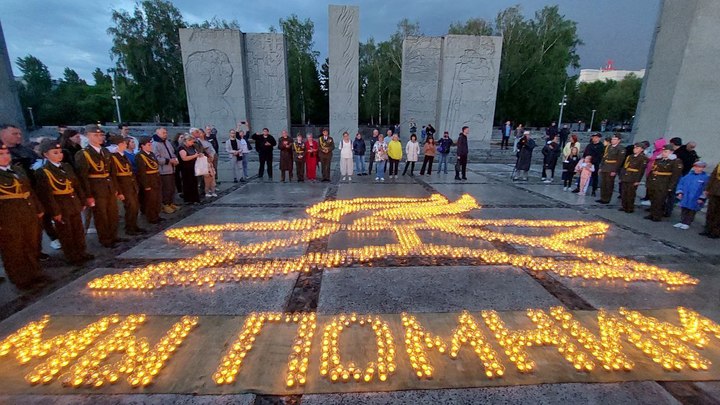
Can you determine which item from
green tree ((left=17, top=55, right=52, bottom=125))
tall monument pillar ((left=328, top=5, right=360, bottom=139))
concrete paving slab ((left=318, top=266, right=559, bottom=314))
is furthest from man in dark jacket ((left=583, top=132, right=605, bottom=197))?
green tree ((left=17, top=55, right=52, bottom=125))

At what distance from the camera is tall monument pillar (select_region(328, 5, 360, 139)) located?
62.4 feet

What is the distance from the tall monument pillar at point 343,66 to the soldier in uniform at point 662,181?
50.6ft

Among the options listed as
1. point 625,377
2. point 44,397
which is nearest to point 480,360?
point 625,377

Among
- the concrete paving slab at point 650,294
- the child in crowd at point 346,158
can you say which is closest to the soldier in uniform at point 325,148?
the child in crowd at point 346,158

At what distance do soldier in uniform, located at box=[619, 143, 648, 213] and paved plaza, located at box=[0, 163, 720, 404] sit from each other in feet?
1.35

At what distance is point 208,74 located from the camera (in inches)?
815

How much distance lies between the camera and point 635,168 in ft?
25.7

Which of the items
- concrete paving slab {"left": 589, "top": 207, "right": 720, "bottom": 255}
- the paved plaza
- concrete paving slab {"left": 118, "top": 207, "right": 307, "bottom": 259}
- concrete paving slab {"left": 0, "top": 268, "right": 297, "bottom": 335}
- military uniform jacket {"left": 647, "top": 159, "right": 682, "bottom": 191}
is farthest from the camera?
military uniform jacket {"left": 647, "top": 159, "right": 682, "bottom": 191}

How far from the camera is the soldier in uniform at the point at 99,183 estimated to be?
16.9 ft

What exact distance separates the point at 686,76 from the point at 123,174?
1682 centimetres

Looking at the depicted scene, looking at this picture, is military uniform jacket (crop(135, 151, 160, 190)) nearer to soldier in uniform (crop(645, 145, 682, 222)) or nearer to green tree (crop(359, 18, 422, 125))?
soldier in uniform (crop(645, 145, 682, 222))

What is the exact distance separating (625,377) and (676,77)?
14.1 meters

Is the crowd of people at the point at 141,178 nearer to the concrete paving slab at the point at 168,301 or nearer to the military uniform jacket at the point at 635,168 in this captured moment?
the military uniform jacket at the point at 635,168

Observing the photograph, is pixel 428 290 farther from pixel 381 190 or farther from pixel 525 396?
pixel 381 190
